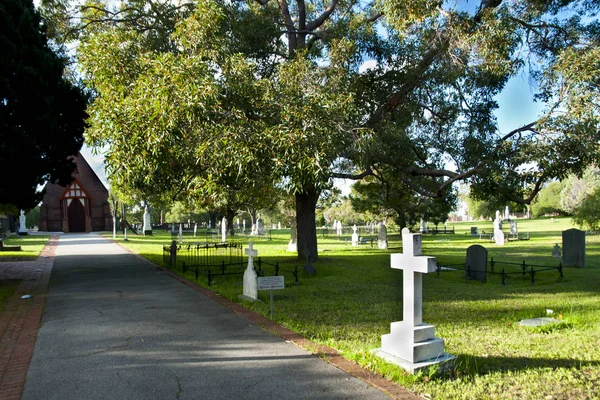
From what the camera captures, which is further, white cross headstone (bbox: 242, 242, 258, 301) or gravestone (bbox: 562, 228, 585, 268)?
gravestone (bbox: 562, 228, 585, 268)

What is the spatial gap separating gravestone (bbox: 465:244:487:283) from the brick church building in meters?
51.3

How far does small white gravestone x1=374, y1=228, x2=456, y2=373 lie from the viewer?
5.05 metres

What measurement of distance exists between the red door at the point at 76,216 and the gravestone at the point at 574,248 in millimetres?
52758

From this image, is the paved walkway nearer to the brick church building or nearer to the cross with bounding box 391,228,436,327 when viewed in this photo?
the cross with bounding box 391,228,436,327

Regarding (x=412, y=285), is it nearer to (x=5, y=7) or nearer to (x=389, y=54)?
(x=389, y=54)

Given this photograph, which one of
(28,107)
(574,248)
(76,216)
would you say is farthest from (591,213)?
(76,216)

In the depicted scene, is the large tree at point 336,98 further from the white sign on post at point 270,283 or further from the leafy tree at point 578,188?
the leafy tree at point 578,188

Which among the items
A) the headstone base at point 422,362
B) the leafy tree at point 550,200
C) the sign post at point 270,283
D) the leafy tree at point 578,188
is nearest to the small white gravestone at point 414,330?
the headstone base at point 422,362

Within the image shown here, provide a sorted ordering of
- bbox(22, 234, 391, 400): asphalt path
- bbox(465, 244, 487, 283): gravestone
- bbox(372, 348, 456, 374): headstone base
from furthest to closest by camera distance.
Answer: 1. bbox(465, 244, 487, 283): gravestone
2. bbox(372, 348, 456, 374): headstone base
3. bbox(22, 234, 391, 400): asphalt path

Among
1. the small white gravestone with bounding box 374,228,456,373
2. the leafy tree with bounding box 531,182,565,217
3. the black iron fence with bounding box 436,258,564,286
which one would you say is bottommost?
the black iron fence with bounding box 436,258,564,286

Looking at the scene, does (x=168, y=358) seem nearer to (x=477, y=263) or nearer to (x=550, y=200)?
(x=477, y=263)

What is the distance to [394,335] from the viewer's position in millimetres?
5312

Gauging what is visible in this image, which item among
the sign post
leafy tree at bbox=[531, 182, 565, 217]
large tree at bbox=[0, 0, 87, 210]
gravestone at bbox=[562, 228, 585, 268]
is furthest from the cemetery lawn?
leafy tree at bbox=[531, 182, 565, 217]

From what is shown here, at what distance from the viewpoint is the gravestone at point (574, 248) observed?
56.0 ft
